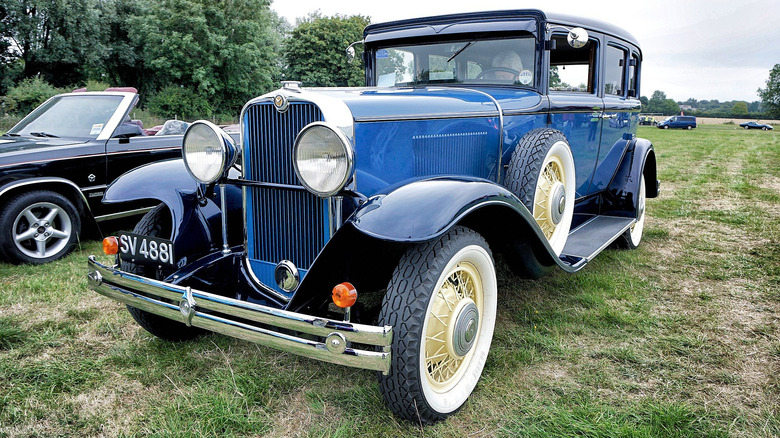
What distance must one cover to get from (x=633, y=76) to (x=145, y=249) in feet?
15.2

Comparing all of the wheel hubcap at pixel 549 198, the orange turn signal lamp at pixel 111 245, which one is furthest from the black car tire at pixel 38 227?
the wheel hubcap at pixel 549 198

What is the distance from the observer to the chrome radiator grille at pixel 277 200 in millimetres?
2504

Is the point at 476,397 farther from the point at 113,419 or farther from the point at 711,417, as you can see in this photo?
the point at 113,419

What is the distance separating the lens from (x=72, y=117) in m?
5.34

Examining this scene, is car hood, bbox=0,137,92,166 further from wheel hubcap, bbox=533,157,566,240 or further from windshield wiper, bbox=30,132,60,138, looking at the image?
wheel hubcap, bbox=533,157,566,240

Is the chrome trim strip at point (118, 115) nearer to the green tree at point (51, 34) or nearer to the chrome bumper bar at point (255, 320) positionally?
the chrome bumper bar at point (255, 320)

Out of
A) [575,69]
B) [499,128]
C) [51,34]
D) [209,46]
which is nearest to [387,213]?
[499,128]

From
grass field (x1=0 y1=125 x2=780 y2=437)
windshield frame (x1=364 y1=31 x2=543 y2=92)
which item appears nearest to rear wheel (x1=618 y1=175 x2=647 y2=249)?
grass field (x1=0 y1=125 x2=780 y2=437)

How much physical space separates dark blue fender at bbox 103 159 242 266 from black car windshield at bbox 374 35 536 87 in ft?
5.47

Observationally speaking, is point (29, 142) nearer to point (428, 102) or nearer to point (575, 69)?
point (428, 102)

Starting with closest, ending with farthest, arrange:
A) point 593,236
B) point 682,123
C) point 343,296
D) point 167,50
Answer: point 343,296 < point 593,236 < point 167,50 < point 682,123

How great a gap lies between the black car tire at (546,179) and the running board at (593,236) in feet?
0.48

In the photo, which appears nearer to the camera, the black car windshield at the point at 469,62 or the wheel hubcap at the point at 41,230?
the black car windshield at the point at 469,62

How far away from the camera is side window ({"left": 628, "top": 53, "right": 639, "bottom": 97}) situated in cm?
489
